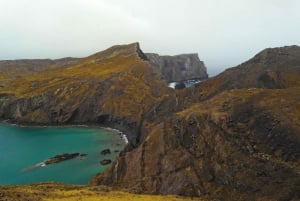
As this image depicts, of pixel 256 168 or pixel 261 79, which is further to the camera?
pixel 261 79

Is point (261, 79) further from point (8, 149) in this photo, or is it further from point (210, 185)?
point (8, 149)

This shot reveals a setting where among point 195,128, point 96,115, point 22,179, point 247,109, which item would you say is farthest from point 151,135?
point 96,115

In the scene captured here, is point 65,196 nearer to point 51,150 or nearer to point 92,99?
point 51,150

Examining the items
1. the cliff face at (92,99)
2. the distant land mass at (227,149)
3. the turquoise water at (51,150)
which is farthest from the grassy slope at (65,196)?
the cliff face at (92,99)

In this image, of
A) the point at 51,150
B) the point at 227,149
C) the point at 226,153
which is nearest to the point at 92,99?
the point at 51,150

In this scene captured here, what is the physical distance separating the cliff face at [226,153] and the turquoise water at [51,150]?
24.3 metres

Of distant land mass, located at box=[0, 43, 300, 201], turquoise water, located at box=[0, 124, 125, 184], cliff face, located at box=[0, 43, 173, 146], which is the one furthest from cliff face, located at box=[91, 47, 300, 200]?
cliff face, located at box=[0, 43, 173, 146]

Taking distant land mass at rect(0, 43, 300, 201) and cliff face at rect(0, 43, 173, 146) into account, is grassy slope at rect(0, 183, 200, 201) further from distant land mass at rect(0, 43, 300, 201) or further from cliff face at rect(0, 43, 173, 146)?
cliff face at rect(0, 43, 173, 146)

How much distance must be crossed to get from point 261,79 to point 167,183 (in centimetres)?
4743

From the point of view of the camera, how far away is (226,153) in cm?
6334

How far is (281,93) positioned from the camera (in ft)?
233

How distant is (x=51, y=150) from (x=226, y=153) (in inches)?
2840

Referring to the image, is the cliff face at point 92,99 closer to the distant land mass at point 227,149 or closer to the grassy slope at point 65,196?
the distant land mass at point 227,149

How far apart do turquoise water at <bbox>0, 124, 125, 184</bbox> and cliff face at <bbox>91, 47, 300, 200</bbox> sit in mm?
24262
